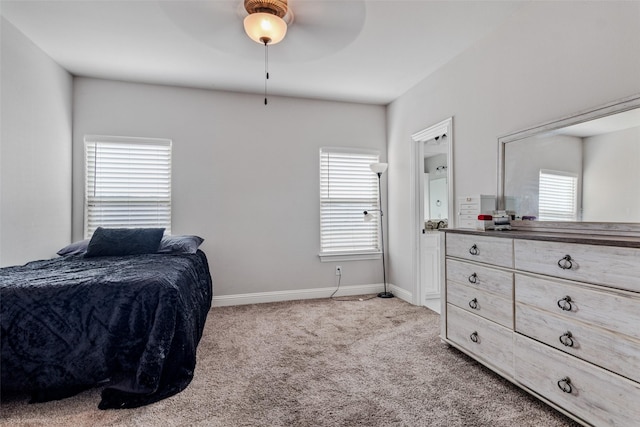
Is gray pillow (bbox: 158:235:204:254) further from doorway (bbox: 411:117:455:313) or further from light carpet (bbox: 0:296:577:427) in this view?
doorway (bbox: 411:117:455:313)

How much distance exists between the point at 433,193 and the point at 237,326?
3742mm

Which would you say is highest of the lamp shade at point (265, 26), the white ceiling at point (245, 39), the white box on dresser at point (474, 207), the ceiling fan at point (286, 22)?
the white ceiling at point (245, 39)

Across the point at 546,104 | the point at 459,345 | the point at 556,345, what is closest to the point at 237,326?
the point at 459,345

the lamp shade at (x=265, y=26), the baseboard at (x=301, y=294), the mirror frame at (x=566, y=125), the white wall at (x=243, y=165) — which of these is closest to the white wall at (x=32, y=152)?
the white wall at (x=243, y=165)

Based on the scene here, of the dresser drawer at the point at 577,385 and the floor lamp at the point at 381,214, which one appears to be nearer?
the dresser drawer at the point at 577,385

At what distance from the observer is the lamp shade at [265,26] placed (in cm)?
202

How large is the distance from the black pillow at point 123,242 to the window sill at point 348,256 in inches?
75.9

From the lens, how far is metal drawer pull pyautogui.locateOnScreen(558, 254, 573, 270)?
1.58 m

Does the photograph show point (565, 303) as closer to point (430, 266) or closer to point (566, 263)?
point (566, 263)

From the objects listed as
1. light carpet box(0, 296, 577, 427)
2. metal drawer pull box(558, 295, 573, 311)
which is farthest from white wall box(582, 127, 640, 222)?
light carpet box(0, 296, 577, 427)

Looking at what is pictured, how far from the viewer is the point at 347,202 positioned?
4.24 meters

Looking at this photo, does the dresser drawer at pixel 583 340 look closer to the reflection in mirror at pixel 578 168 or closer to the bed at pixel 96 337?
the reflection in mirror at pixel 578 168

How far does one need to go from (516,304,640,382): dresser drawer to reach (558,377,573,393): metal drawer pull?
14cm

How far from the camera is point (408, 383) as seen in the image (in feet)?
6.63
